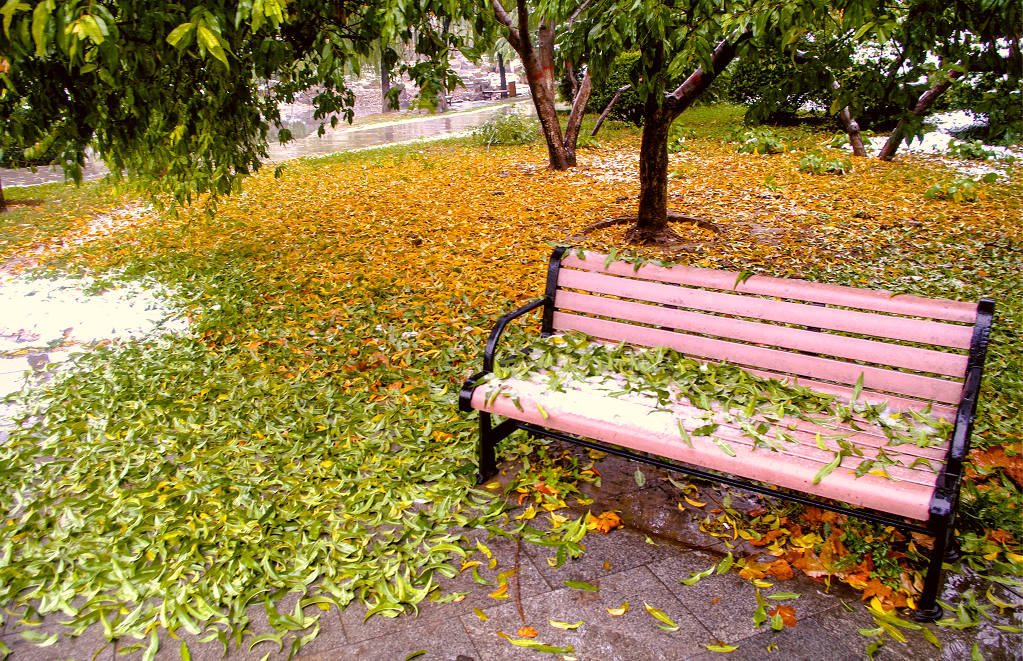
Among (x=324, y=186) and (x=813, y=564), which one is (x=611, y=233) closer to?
(x=813, y=564)

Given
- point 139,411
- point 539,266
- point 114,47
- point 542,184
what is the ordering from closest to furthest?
point 114,47 → point 139,411 → point 539,266 → point 542,184

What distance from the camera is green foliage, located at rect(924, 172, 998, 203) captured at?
7578mm

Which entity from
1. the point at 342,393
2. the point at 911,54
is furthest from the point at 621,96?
the point at 342,393

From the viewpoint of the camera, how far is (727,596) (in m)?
2.46

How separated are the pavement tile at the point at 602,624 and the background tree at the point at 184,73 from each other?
7.37 ft

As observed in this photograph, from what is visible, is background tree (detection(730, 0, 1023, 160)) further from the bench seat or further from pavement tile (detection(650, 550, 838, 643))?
pavement tile (detection(650, 550, 838, 643))

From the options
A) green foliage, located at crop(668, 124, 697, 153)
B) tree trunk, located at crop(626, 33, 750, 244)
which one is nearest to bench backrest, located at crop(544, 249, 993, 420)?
tree trunk, located at crop(626, 33, 750, 244)

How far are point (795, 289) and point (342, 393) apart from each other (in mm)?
2714

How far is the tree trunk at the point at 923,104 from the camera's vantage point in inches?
204

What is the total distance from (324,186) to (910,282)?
8.32 m

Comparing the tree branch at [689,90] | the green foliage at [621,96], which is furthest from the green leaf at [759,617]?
the green foliage at [621,96]

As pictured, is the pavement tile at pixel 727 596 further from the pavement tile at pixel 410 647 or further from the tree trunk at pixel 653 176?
the tree trunk at pixel 653 176

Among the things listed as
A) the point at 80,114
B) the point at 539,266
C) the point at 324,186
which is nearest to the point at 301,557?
the point at 80,114

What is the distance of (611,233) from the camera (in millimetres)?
6977
